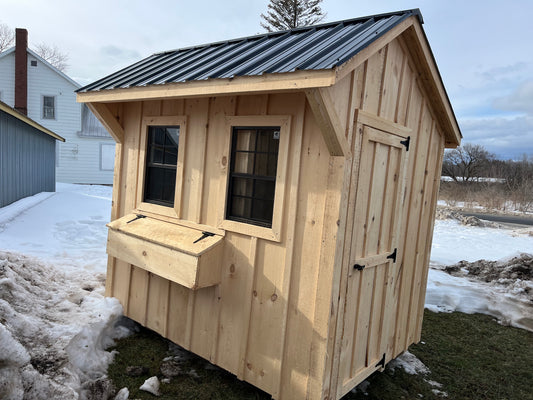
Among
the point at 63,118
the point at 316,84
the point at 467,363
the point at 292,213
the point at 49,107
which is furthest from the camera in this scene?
the point at 63,118

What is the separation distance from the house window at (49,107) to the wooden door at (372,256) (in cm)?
1998

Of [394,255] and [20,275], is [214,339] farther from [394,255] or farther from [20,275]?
[20,275]

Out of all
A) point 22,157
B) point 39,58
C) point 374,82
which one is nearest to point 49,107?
point 39,58

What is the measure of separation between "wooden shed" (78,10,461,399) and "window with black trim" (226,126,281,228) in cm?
1

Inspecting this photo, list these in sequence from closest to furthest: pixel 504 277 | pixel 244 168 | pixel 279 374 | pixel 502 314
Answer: pixel 279 374
pixel 244 168
pixel 502 314
pixel 504 277

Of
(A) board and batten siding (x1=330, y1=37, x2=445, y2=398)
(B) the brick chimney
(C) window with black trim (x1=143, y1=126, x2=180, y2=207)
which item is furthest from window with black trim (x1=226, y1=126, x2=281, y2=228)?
(B) the brick chimney

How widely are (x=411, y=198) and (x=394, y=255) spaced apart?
2.07 feet

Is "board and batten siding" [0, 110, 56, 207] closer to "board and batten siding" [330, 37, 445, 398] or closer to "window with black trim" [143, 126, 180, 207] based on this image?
"window with black trim" [143, 126, 180, 207]

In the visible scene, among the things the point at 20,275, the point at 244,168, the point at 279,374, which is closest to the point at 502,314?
the point at 279,374

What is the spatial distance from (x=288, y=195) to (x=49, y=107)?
19993mm

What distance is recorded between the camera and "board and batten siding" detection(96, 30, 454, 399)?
9.41 feet

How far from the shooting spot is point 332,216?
2803 millimetres

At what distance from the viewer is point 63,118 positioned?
1934cm

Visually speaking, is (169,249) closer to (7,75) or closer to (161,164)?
(161,164)
